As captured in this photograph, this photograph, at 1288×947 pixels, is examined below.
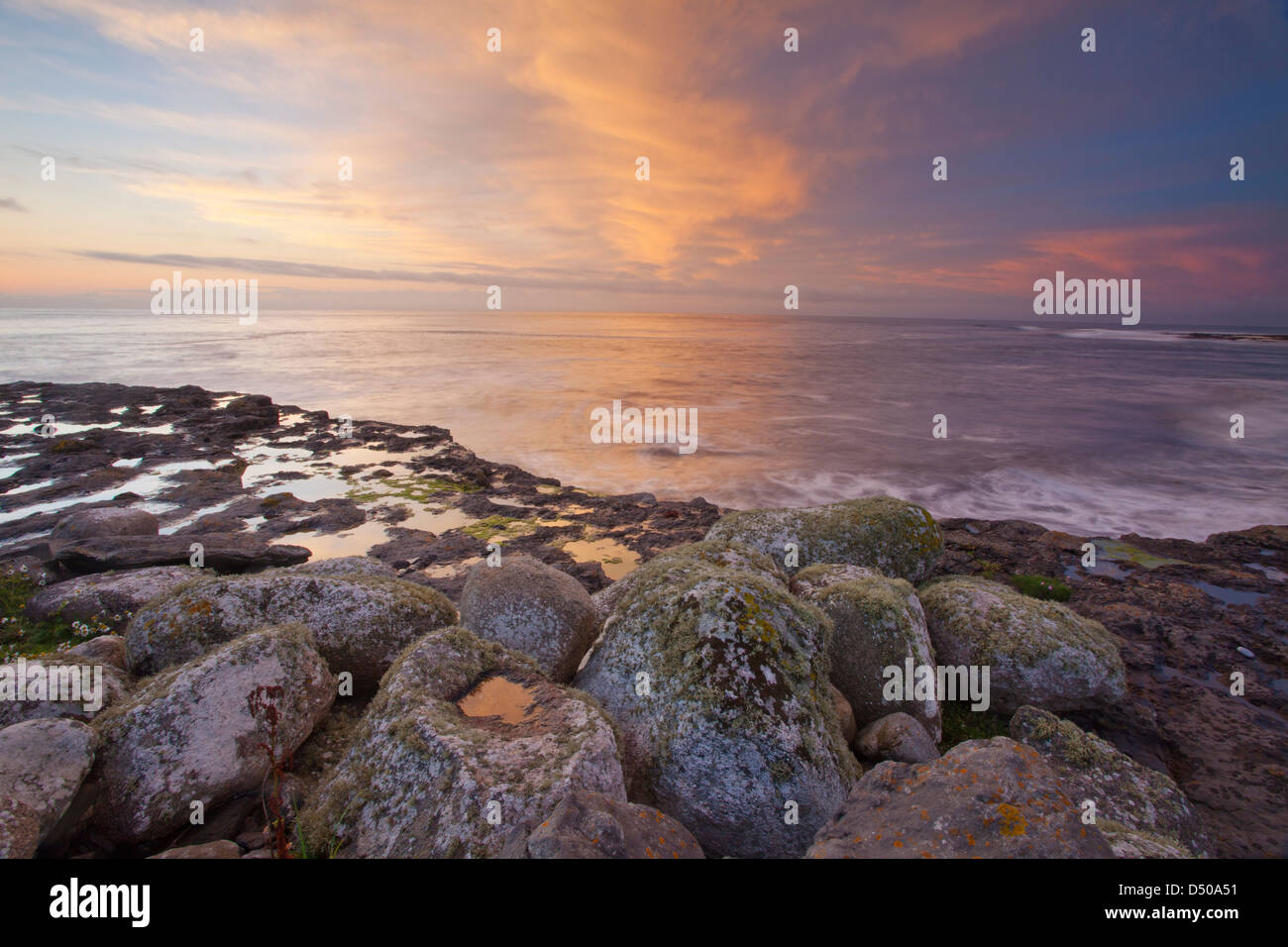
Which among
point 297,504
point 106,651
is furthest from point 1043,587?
point 297,504

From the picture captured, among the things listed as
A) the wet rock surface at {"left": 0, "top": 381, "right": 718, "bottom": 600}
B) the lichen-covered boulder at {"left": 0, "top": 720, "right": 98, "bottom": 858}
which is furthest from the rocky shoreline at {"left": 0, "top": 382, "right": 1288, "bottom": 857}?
the wet rock surface at {"left": 0, "top": 381, "right": 718, "bottom": 600}

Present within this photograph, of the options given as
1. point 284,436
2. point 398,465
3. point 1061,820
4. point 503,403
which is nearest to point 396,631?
point 1061,820

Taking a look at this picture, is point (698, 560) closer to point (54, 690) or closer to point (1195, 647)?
point (54, 690)

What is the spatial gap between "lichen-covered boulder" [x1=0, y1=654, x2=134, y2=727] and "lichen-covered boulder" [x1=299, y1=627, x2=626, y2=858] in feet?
7.83

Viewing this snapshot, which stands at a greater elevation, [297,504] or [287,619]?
[297,504]

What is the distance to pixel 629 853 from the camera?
3270 millimetres

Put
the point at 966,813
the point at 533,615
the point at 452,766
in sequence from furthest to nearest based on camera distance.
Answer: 1. the point at 533,615
2. the point at 452,766
3. the point at 966,813

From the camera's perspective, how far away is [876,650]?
6395 mm

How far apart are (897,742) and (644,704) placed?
2.45 m

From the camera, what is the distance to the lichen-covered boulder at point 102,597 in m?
7.67

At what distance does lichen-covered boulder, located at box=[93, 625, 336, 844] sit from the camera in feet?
14.0

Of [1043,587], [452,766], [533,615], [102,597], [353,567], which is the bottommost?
[1043,587]

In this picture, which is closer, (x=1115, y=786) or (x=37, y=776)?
(x=37, y=776)

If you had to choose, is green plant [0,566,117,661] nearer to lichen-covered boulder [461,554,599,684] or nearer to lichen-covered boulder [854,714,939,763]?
lichen-covered boulder [461,554,599,684]
